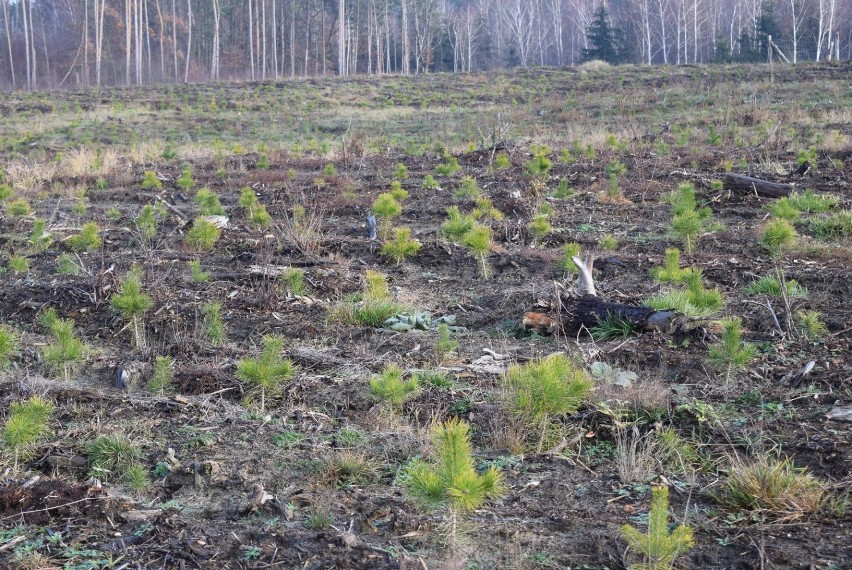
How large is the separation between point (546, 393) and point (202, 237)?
520cm

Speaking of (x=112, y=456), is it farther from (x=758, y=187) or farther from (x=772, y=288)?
(x=758, y=187)

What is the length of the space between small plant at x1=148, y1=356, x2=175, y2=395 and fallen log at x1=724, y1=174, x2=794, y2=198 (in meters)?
8.30

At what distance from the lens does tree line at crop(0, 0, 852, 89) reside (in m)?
47.6

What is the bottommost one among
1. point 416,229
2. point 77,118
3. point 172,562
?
point 172,562

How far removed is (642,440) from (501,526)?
991mm

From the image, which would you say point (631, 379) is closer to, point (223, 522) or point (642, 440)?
point (642, 440)

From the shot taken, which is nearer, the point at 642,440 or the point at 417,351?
the point at 642,440

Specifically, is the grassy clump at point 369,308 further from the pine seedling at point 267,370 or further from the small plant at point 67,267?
the small plant at point 67,267

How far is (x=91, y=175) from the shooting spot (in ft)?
47.0

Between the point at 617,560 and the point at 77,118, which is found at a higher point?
the point at 77,118

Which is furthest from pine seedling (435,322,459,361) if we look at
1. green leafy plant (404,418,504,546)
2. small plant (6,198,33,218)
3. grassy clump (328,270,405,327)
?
small plant (6,198,33,218)

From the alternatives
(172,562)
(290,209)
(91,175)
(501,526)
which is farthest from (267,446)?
(91,175)

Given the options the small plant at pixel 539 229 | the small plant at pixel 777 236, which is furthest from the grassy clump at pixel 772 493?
the small plant at pixel 539 229

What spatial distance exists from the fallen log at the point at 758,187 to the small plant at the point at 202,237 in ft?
21.8
